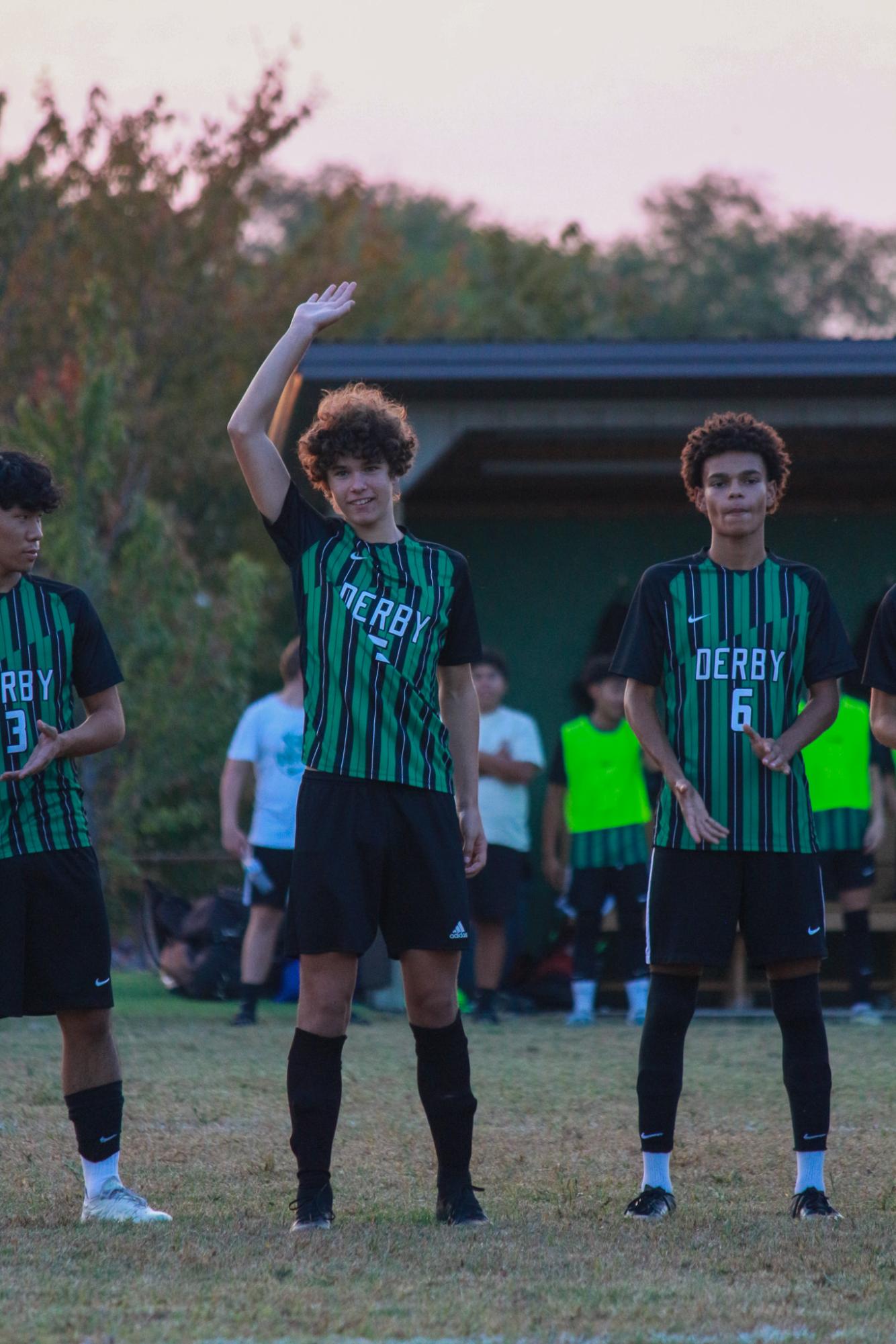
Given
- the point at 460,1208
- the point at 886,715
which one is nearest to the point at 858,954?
the point at 886,715

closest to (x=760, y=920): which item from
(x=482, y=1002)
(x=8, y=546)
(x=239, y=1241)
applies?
(x=239, y=1241)

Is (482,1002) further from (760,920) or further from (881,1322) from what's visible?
(881,1322)

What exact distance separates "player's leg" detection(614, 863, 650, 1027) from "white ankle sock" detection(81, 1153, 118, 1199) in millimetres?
5531

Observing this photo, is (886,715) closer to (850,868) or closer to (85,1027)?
(85,1027)

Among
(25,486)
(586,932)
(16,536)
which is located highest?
(25,486)

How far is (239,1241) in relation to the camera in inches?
157

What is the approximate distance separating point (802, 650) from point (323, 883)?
135 centimetres

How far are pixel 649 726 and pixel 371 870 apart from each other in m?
0.83

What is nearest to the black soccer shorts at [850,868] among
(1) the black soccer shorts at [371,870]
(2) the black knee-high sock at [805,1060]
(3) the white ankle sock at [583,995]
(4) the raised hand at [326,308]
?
(3) the white ankle sock at [583,995]

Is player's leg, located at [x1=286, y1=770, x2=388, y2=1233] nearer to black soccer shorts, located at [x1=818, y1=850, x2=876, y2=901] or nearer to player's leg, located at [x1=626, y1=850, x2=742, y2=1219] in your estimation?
player's leg, located at [x1=626, y1=850, x2=742, y2=1219]

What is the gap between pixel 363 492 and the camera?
4.34 m

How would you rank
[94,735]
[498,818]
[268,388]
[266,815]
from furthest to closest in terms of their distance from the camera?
[498,818] → [266,815] → [94,735] → [268,388]

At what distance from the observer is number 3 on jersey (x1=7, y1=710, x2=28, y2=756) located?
4.30 meters

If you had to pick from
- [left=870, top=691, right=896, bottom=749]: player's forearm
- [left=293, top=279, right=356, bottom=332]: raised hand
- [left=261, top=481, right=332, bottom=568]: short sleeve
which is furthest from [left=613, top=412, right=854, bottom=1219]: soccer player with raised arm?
[left=293, top=279, right=356, bottom=332]: raised hand
